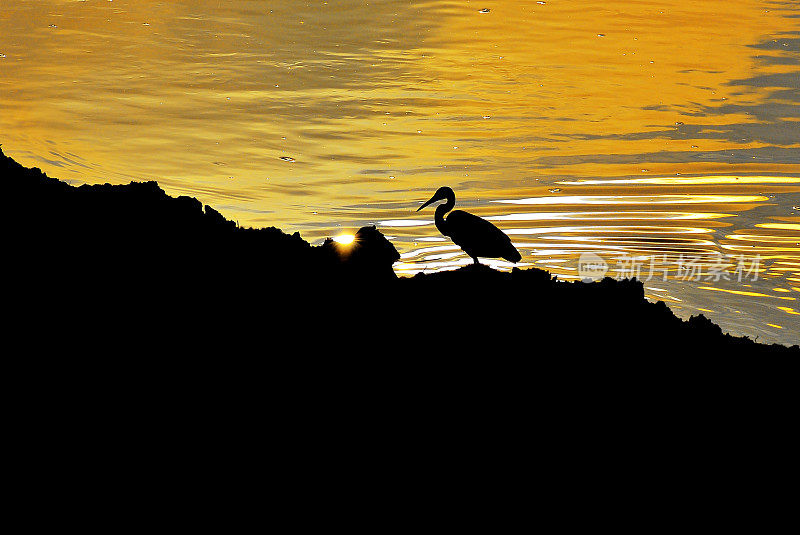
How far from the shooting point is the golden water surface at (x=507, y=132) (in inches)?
492

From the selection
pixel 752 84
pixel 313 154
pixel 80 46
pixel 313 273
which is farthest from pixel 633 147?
pixel 80 46

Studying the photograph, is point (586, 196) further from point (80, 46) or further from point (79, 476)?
point (79, 476)

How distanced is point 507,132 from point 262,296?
24.2ft

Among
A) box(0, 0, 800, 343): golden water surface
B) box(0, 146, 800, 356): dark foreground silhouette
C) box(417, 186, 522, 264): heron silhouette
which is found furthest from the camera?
box(0, 0, 800, 343): golden water surface

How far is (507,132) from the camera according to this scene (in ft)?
Answer: 41.5

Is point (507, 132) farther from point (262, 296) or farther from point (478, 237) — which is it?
point (262, 296)

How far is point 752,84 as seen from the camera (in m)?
13.3

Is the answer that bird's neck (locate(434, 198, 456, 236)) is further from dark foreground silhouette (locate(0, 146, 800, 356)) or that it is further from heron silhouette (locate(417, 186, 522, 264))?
dark foreground silhouette (locate(0, 146, 800, 356))

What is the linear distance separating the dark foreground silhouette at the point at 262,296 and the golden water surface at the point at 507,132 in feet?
17.2

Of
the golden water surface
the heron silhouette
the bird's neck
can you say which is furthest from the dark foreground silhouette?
the golden water surface

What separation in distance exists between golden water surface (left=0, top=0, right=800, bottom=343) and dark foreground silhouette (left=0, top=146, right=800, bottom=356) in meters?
5.24

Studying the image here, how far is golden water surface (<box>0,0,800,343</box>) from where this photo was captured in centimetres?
1249

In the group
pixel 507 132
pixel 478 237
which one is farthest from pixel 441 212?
pixel 507 132

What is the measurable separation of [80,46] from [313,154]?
15.5 ft
